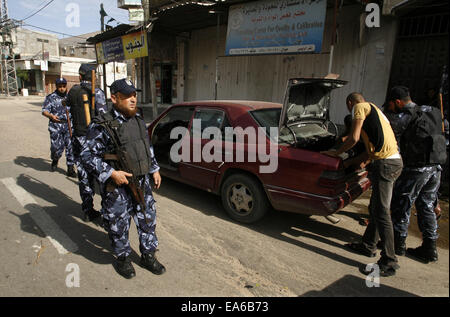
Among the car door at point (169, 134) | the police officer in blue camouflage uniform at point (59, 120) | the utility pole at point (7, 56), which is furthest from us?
the utility pole at point (7, 56)

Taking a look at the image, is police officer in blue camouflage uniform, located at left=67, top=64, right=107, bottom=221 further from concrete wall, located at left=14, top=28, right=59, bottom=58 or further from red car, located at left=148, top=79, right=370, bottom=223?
concrete wall, located at left=14, top=28, right=59, bottom=58

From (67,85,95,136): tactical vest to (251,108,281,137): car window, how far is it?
7.94 feet

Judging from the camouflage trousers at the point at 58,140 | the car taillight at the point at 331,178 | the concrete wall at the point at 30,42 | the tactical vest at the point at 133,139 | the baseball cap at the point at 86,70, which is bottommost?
the camouflage trousers at the point at 58,140

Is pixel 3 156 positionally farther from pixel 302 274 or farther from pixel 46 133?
pixel 302 274

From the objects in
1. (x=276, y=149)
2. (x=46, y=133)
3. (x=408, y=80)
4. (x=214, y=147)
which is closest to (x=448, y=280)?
(x=276, y=149)

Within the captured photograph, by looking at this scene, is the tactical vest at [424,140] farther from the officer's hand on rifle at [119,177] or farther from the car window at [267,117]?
the officer's hand on rifle at [119,177]

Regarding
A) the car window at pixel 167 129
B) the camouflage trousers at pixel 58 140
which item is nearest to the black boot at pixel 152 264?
the car window at pixel 167 129

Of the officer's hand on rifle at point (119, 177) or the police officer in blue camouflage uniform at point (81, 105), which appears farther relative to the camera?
the police officer in blue camouflage uniform at point (81, 105)

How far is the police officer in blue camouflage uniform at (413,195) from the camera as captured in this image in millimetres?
2898

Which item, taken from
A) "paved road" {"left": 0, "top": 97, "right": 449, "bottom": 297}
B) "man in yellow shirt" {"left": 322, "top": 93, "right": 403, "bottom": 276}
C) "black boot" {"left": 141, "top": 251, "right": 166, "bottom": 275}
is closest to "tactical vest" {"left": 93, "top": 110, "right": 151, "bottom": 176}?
"black boot" {"left": 141, "top": 251, "right": 166, "bottom": 275}

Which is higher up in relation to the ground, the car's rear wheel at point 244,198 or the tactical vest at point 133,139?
the tactical vest at point 133,139

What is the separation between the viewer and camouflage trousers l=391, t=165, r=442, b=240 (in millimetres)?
2896

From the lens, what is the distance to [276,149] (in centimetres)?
326

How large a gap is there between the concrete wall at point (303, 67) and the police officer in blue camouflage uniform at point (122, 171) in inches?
258
